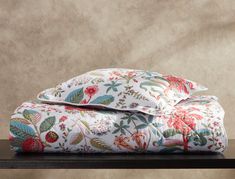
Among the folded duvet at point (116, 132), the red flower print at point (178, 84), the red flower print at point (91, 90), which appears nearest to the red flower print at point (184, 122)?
the folded duvet at point (116, 132)

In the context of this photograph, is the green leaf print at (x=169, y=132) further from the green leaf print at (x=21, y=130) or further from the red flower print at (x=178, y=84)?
the green leaf print at (x=21, y=130)

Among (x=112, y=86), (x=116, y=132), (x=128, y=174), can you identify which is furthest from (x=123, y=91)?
(x=128, y=174)

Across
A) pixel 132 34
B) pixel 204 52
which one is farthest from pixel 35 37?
pixel 204 52

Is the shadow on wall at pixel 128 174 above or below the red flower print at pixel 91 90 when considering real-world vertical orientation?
below

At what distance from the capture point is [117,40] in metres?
2.77

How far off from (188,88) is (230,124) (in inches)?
33.2

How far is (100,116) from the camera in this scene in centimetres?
183

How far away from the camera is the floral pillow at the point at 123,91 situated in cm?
182

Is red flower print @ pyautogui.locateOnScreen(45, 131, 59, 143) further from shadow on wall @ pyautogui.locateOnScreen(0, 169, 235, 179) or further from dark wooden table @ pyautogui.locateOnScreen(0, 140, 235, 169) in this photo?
shadow on wall @ pyautogui.locateOnScreen(0, 169, 235, 179)

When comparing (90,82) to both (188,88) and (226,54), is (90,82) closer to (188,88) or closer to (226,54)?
(188,88)

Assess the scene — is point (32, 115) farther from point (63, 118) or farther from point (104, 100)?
point (104, 100)

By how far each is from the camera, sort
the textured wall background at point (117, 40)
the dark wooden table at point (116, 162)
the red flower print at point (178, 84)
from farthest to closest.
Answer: the textured wall background at point (117, 40), the red flower print at point (178, 84), the dark wooden table at point (116, 162)

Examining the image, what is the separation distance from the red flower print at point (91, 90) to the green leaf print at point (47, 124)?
149mm

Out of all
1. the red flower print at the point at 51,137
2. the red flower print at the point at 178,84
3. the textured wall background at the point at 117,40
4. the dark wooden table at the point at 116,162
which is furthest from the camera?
the textured wall background at the point at 117,40
